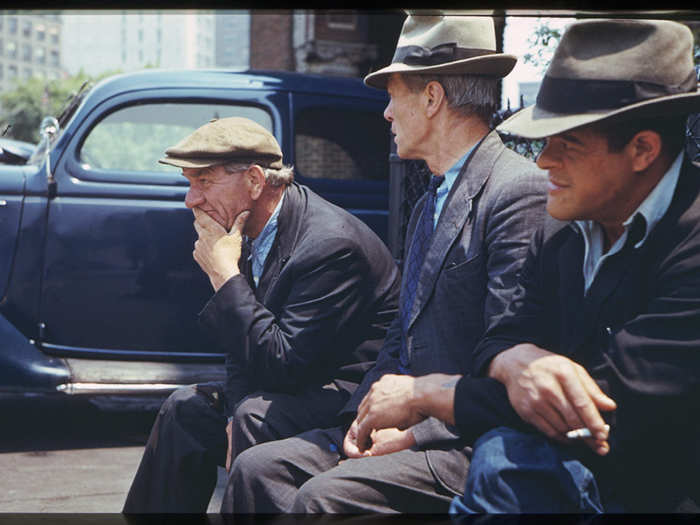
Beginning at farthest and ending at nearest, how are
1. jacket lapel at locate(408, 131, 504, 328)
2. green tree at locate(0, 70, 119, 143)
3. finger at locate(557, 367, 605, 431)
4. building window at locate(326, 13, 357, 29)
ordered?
1. building window at locate(326, 13, 357, 29)
2. green tree at locate(0, 70, 119, 143)
3. jacket lapel at locate(408, 131, 504, 328)
4. finger at locate(557, 367, 605, 431)

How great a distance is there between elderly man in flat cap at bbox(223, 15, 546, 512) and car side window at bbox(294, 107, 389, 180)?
2.35 meters

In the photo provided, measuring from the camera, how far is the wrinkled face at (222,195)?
98.9 inches

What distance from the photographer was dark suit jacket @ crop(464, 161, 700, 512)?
4.82ft

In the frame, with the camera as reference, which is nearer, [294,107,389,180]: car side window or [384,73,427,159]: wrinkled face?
[384,73,427,159]: wrinkled face

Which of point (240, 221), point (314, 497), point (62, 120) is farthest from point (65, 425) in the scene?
point (314, 497)

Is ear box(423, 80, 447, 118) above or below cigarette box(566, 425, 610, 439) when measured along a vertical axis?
above

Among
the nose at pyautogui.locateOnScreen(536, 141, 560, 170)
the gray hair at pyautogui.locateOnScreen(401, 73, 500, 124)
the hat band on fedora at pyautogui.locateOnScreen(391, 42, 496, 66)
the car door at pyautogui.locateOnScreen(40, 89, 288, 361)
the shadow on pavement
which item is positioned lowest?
the shadow on pavement

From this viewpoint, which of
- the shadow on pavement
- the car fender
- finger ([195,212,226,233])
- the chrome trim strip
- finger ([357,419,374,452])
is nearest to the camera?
finger ([357,419,374,452])

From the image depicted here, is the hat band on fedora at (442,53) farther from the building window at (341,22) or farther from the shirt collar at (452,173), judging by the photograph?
the building window at (341,22)

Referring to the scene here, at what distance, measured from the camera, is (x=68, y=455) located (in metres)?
3.31

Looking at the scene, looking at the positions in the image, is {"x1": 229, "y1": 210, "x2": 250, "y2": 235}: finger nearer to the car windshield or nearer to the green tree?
the green tree

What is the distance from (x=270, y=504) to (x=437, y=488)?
40cm

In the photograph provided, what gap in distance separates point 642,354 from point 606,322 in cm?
12

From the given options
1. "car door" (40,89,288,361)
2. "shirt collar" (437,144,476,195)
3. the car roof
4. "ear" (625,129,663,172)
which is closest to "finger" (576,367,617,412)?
"ear" (625,129,663,172)
